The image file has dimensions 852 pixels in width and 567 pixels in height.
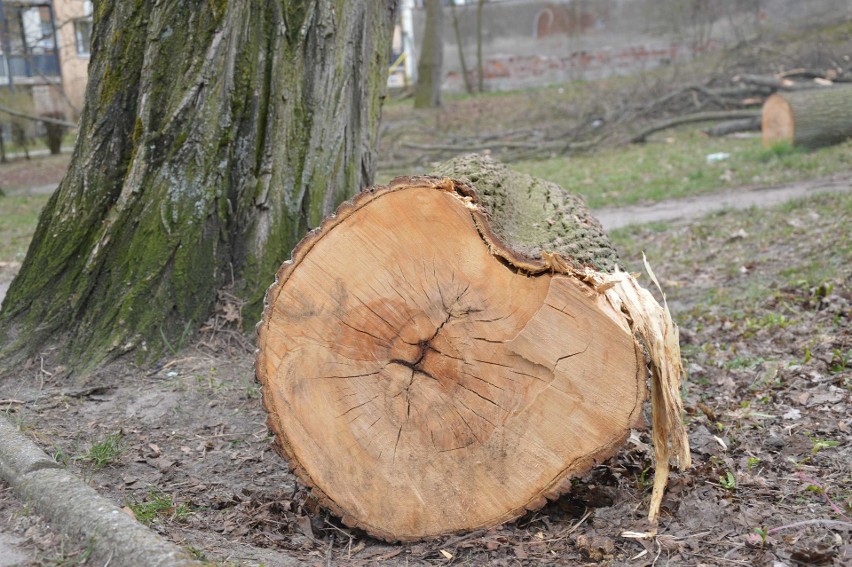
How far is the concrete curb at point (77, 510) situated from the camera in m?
2.50

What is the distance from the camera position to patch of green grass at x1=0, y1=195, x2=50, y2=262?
8945 millimetres

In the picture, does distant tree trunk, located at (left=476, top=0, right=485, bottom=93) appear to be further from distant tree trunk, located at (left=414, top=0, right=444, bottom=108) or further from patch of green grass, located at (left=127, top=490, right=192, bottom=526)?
patch of green grass, located at (left=127, top=490, right=192, bottom=526)

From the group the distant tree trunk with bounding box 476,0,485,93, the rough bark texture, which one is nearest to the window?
the rough bark texture

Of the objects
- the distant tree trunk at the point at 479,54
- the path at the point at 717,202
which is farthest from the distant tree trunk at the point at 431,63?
the path at the point at 717,202

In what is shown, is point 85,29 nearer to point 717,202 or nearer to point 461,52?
point 461,52

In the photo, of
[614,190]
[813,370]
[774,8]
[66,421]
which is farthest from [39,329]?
[774,8]

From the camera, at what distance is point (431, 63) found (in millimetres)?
22062

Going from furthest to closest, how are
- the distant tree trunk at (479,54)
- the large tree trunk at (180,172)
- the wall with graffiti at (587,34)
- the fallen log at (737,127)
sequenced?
the distant tree trunk at (479,54) → the wall with graffiti at (587,34) → the fallen log at (737,127) → the large tree trunk at (180,172)

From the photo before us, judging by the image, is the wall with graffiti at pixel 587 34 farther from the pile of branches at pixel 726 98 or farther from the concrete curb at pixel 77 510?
the concrete curb at pixel 77 510

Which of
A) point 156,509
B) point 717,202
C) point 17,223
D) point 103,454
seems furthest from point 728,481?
point 17,223

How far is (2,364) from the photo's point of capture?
413 cm

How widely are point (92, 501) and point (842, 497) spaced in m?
2.47

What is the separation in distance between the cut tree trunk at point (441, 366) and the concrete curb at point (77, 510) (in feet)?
1.95

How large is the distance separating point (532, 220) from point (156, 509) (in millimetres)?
1831
